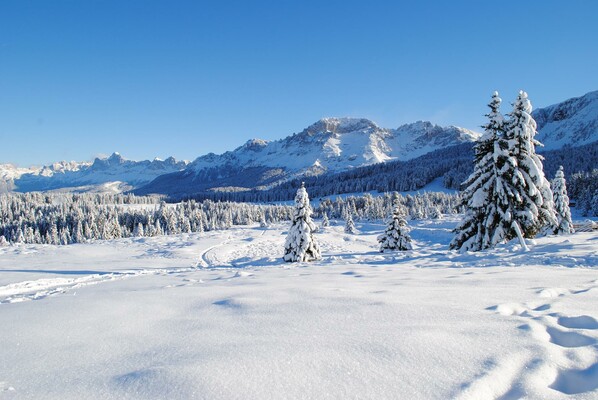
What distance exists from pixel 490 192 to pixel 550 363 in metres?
17.7

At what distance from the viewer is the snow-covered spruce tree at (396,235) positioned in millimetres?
32156

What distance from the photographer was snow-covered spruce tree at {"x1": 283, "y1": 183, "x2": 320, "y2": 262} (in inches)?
1012

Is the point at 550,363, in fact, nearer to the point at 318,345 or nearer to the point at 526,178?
the point at 318,345

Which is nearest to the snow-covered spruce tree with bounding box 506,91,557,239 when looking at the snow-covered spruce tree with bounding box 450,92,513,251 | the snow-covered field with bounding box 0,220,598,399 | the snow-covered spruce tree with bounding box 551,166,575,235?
the snow-covered spruce tree with bounding box 450,92,513,251

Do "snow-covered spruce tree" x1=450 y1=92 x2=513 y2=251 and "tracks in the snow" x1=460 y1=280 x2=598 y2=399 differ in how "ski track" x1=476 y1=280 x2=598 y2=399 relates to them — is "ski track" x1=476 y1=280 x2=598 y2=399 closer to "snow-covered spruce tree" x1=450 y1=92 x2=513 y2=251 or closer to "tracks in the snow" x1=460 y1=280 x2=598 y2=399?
"tracks in the snow" x1=460 y1=280 x2=598 y2=399

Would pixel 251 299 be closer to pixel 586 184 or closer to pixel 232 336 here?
pixel 232 336

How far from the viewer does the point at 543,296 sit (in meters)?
4.80

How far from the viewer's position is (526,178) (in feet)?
56.5

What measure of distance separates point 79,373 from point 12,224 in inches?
5491

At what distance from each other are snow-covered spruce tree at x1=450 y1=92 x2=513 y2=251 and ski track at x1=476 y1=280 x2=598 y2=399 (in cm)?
1568

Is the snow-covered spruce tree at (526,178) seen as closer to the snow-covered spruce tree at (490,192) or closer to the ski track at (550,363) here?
the snow-covered spruce tree at (490,192)

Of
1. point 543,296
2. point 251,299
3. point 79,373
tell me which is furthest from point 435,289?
point 79,373

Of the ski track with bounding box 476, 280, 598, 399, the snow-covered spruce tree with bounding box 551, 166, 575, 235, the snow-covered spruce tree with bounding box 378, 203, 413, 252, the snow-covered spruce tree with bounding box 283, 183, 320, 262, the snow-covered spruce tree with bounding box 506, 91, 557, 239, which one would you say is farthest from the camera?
the snow-covered spruce tree with bounding box 551, 166, 575, 235

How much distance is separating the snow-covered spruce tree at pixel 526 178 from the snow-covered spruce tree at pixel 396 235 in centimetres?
1468
